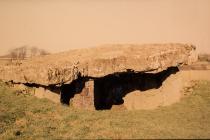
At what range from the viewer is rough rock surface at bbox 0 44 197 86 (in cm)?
1927

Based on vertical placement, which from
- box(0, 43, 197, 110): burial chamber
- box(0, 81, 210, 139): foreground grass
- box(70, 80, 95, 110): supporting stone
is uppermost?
box(0, 43, 197, 110): burial chamber

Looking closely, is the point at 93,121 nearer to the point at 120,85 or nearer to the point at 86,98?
the point at 86,98

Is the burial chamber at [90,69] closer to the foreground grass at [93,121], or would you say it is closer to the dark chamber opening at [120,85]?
the dark chamber opening at [120,85]

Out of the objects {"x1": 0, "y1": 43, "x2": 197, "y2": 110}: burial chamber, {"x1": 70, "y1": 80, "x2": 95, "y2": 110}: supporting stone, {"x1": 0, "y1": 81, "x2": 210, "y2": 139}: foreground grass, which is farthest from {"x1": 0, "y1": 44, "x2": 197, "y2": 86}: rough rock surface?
{"x1": 0, "y1": 81, "x2": 210, "y2": 139}: foreground grass

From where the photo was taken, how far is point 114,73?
19.9m

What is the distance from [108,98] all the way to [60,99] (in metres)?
3.31

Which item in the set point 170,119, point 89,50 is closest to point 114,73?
point 89,50

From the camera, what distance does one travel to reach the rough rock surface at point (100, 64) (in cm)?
1927

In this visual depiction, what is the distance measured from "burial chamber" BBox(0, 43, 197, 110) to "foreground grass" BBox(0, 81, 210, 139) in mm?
928

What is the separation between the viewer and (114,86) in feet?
72.3

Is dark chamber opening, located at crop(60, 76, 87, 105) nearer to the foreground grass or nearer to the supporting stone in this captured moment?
the supporting stone

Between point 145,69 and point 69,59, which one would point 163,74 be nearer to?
point 145,69

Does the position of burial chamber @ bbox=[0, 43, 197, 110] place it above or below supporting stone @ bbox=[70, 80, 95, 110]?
above

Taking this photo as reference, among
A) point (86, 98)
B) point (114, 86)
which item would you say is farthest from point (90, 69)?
point (114, 86)
